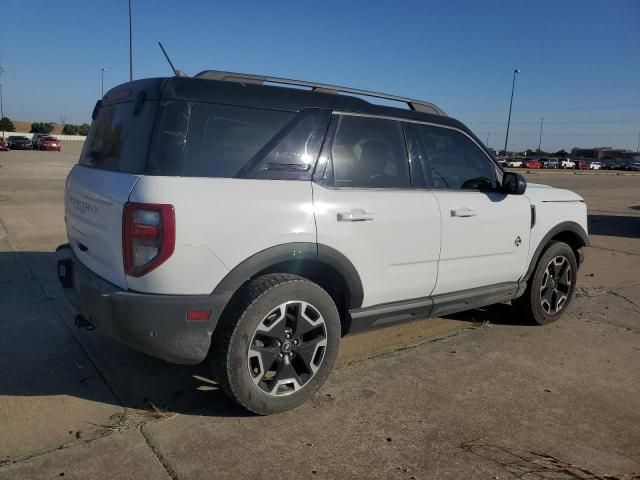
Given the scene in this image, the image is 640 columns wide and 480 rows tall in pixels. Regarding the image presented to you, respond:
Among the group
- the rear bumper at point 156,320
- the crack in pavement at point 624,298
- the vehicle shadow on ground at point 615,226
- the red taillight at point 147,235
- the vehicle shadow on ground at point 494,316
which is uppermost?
the red taillight at point 147,235

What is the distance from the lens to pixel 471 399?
136 inches

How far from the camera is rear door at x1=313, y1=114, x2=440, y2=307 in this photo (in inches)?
128

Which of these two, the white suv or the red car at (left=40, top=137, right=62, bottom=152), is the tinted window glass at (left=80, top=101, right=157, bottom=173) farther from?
the red car at (left=40, top=137, right=62, bottom=152)

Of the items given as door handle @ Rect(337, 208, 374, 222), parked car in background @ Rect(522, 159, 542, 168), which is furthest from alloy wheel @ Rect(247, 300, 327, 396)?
parked car in background @ Rect(522, 159, 542, 168)

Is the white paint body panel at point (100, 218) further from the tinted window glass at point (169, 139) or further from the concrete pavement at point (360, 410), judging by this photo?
the concrete pavement at point (360, 410)

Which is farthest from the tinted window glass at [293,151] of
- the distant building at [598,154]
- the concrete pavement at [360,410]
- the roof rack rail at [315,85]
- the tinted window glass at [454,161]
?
the distant building at [598,154]

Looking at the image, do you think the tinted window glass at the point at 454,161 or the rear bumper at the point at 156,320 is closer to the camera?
the rear bumper at the point at 156,320

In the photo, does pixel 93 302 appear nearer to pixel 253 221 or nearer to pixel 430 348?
pixel 253 221

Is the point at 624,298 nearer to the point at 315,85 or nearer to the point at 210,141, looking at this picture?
the point at 315,85

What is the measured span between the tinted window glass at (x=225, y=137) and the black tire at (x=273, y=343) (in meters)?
0.69

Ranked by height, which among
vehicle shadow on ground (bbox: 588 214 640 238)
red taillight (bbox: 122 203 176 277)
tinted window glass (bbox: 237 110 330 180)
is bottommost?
vehicle shadow on ground (bbox: 588 214 640 238)

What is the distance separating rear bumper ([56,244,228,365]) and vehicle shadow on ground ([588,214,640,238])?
10.6 meters

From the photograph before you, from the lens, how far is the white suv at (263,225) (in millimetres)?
2729

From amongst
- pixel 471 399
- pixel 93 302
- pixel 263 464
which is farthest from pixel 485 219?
pixel 93 302
